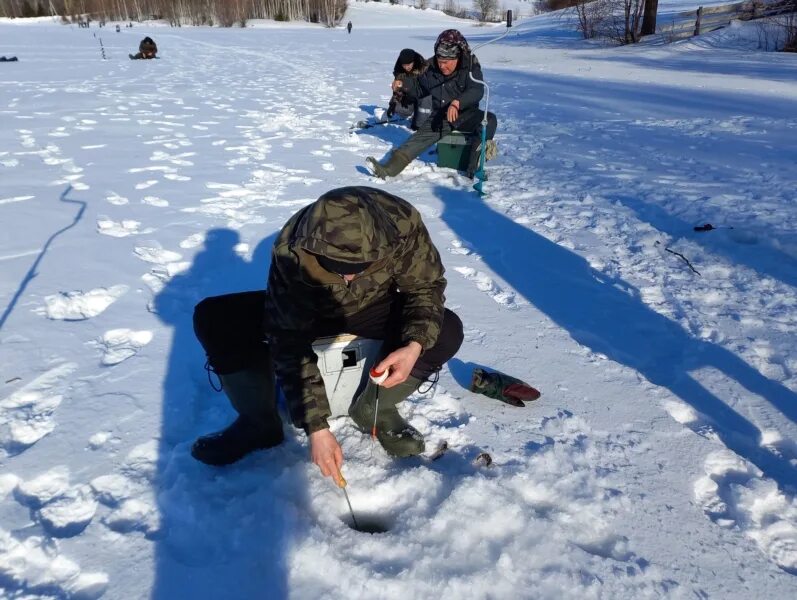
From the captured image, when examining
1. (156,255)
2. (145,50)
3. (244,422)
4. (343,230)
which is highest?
(145,50)

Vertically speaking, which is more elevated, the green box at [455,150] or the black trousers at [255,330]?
the green box at [455,150]

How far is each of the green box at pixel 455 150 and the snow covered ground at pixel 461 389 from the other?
250 millimetres

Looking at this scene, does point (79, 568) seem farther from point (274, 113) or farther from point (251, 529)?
point (274, 113)

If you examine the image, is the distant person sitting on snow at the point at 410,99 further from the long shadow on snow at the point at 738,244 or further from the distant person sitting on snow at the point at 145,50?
the distant person sitting on snow at the point at 145,50

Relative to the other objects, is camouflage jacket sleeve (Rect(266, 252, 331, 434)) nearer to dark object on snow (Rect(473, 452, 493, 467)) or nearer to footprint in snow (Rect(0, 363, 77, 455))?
dark object on snow (Rect(473, 452, 493, 467))

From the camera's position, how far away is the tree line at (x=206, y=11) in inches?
1673

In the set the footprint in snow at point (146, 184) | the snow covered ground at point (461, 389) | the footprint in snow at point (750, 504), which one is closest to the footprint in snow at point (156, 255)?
the snow covered ground at point (461, 389)

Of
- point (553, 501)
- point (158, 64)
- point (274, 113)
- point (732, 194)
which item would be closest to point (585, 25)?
point (158, 64)

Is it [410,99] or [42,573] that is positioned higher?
[410,99]

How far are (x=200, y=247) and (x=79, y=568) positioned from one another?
2.34 meters

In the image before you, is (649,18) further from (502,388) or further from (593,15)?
(502,388)

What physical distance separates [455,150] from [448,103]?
504 mm

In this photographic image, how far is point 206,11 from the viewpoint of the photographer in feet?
144

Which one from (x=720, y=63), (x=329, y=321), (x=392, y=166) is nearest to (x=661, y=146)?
(x=392, y=166)
